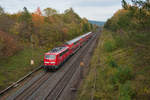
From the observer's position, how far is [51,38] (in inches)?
1180

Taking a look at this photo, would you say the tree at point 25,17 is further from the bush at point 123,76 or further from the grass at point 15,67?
the bush at point 123,76

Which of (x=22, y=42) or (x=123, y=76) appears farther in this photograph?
(x=22, y=42)

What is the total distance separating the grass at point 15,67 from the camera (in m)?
14.0

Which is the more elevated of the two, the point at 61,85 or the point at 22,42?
the point at 22,42

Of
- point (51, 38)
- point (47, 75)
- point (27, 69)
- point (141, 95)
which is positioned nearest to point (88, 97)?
point (141, 95)

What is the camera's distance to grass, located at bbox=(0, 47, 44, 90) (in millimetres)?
13992

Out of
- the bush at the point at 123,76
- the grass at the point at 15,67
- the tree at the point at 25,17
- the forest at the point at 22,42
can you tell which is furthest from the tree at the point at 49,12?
the bush at the point at 123,76

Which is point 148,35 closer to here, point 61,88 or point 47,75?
point 61,88

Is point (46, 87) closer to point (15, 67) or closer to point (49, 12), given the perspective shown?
point (15, 67)

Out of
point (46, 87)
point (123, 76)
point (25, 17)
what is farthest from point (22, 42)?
point (123, 76)

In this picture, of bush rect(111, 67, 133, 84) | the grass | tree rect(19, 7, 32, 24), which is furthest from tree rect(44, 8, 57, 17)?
bush rect(111, 67, 133, 84)

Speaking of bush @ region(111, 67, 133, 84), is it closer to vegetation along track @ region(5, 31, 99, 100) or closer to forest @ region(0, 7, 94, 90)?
vegetation along track @ region(5, 31, 99, 100)

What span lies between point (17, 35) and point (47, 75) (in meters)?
17.7

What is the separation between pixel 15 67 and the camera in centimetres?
1686
